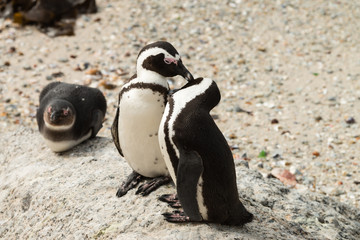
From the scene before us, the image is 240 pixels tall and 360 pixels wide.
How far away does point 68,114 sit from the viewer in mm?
3979

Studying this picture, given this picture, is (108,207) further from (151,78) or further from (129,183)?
(151,78)

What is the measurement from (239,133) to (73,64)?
8.77ft

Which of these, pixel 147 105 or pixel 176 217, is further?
pixel 147 105

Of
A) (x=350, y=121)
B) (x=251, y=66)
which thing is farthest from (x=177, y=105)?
(x=251, y=66)

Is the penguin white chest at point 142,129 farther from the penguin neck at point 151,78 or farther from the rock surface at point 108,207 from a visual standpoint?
the rock surface at point 108,207

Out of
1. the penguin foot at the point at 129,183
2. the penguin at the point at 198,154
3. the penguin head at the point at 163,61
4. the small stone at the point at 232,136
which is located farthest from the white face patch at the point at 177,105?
the small stone at the point at 232,136

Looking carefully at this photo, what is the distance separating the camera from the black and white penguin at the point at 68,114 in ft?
13.0

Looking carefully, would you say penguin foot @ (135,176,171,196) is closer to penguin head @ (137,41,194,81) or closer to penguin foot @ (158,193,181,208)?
penguin foot @ (158,193,181,208)

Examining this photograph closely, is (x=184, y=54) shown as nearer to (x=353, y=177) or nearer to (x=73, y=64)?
(x=73, y=64)

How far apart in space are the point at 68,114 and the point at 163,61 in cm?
145

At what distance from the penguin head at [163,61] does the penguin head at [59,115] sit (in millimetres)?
1325

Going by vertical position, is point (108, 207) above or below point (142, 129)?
below

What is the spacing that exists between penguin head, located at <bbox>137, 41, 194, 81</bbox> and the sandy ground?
243 centimetres

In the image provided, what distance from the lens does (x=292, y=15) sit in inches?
325
